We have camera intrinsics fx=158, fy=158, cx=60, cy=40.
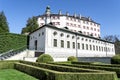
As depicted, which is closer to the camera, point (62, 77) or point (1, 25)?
point (62, 77)

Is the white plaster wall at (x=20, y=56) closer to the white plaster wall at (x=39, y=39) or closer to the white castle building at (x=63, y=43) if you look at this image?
the white castle building at (x=63, y=43)

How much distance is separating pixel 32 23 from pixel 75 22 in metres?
22.3

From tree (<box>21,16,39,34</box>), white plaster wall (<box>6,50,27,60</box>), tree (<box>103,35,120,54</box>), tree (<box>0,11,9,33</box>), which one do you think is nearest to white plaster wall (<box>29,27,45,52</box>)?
white plaster wall (<box>6,50,27,60</box>)

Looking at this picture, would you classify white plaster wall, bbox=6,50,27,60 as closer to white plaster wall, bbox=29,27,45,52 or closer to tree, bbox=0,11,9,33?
white plaster wall, bbox=29,27,45,52

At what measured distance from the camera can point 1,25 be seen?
158 feet

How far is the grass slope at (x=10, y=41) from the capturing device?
90.1 feet

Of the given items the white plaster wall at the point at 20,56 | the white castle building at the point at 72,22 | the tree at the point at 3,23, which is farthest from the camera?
the white castle building at the point at 72,22

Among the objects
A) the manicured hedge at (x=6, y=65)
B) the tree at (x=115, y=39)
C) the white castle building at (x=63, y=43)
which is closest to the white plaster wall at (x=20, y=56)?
the white castle building at (x=63, y=43)

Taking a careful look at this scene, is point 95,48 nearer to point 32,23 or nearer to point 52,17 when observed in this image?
point 32,23

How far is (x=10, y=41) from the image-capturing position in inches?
1128

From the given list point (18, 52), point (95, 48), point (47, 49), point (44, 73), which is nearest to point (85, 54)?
point (95, 48)

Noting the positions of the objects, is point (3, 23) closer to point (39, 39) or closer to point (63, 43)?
point (39, 39)

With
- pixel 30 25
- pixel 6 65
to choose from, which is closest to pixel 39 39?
pixel 6 65

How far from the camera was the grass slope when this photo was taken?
2747 centimetres
